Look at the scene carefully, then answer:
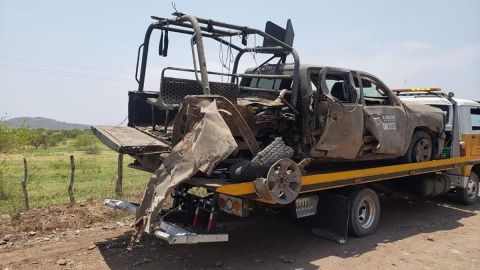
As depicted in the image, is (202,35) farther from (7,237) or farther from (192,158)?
(7,237)

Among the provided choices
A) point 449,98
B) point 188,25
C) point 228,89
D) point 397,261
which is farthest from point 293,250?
point 449,98

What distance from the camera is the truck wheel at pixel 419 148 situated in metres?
8.54

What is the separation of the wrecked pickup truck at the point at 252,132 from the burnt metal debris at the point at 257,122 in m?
0.01

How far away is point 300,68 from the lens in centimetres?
686

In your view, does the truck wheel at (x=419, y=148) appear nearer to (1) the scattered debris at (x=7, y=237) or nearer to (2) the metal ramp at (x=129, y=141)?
(2) the metal ramp at (x=129, y=141)

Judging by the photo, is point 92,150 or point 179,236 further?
point 92,150

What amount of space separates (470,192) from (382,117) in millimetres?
4387

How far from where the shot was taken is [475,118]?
10438 millimetres

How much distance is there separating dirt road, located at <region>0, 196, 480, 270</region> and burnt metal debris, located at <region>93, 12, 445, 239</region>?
2.86ft

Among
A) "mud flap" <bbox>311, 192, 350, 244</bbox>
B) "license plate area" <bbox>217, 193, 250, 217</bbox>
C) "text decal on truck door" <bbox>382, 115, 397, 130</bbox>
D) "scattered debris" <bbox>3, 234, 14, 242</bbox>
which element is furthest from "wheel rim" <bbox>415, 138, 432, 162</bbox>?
"scattered debris" <bbox>3, 234, 14, 242</bbox>

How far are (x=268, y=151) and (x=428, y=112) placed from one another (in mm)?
4536

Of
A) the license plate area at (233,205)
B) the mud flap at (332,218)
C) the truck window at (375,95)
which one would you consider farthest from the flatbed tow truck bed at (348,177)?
the truck window at (375,95)

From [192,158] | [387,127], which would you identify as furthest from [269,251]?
[387,127]

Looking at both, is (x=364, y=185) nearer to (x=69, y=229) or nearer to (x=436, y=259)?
(x=436, y=259)
